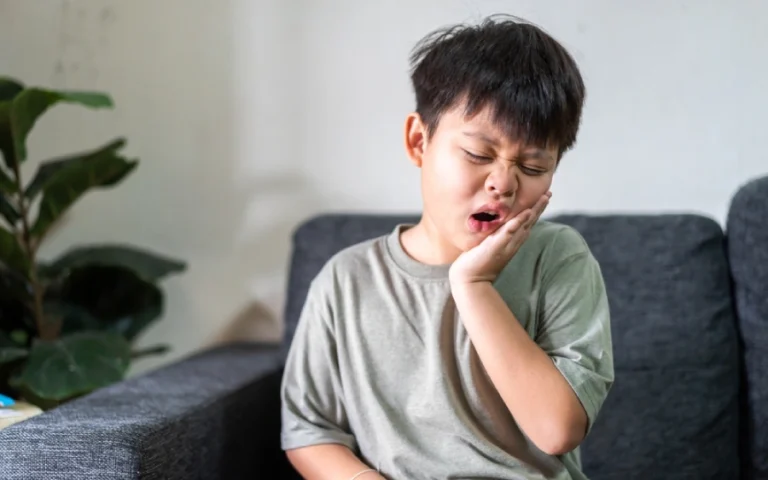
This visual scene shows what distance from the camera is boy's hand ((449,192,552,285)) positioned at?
3.10ft

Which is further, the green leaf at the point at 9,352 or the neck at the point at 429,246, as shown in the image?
the green leaf at the point at 9,352

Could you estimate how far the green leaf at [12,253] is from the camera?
1.47 meters

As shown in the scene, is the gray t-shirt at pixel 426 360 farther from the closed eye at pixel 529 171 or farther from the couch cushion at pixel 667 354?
the couch cushion at pixel 667 354

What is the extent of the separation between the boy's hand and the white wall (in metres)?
0.69

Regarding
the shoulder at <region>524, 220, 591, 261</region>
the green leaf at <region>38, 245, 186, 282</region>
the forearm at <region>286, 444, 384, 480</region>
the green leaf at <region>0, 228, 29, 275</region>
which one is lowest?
the forearm at <region>286, 444, 384, 480</region>

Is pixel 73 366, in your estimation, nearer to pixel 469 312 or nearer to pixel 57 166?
pixel 57 166

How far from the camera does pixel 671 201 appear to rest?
1586mm

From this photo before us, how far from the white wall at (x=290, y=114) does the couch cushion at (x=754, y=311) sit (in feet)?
0.92

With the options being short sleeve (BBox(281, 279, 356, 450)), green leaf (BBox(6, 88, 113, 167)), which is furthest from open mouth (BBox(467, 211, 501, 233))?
green leaf (BBox(6, 88, 113, 167))

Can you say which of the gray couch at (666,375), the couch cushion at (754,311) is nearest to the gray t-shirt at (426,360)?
the gray couch at (666,375)

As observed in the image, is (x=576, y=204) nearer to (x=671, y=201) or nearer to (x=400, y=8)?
(x=671, y=201)

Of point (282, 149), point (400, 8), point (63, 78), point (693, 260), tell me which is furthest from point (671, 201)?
point (63, 78)

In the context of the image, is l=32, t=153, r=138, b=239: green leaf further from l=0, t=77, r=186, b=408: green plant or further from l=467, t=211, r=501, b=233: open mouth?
l=467, t=211, r=501, b=233: open mouth

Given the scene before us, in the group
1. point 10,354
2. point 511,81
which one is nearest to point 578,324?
point 511,81
